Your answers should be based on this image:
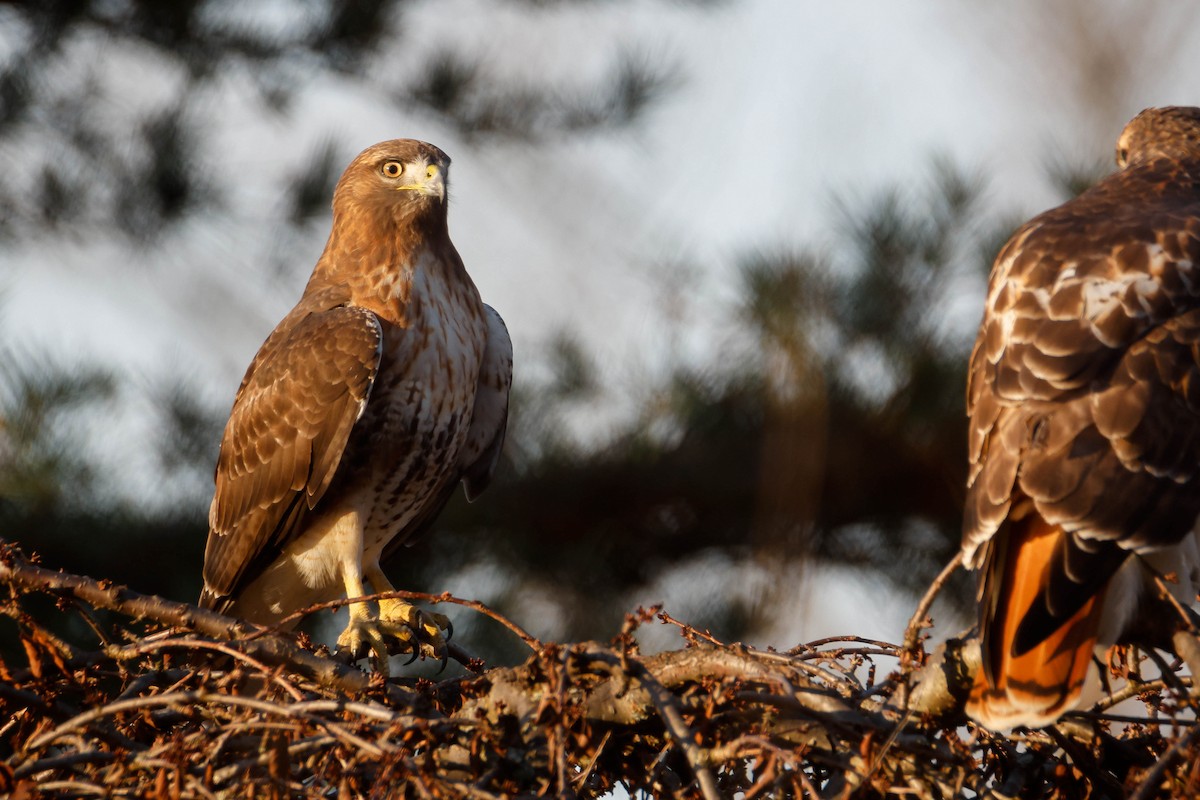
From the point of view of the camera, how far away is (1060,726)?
250 centimetres

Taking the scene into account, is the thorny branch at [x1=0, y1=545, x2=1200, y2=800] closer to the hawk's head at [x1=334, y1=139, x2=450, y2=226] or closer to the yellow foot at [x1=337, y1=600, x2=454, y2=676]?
the yellow foot at [x1=337, y1=600, x2=454, y2=676]

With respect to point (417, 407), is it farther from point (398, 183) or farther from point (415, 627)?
point (398, 183)

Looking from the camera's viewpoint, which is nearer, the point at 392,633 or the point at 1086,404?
the point at 1086,404

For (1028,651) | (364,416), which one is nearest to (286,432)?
(364,416)

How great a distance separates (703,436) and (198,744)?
563 cm

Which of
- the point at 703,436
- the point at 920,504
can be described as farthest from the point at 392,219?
the point at 920,504

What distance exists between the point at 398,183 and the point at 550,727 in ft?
8.63

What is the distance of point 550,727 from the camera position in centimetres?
213

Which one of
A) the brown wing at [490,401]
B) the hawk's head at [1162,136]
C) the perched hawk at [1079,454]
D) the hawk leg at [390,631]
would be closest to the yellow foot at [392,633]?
the hawk leg at [390,631]

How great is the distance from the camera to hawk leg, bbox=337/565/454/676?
3820 millimetres

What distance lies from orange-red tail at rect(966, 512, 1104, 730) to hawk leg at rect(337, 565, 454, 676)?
162 centimetres

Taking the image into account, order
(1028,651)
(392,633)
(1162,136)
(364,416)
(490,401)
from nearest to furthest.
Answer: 1. (1028,651)
2. (1162,136)
3. (392,633)
4. (364,416)
5. (490,401)

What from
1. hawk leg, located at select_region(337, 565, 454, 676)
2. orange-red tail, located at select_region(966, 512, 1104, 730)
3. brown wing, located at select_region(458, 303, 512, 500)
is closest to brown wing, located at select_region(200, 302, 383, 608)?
hawk leg, located at select_region(337, 565, 454, 676)

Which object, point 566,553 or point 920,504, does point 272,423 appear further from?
point 920,504
